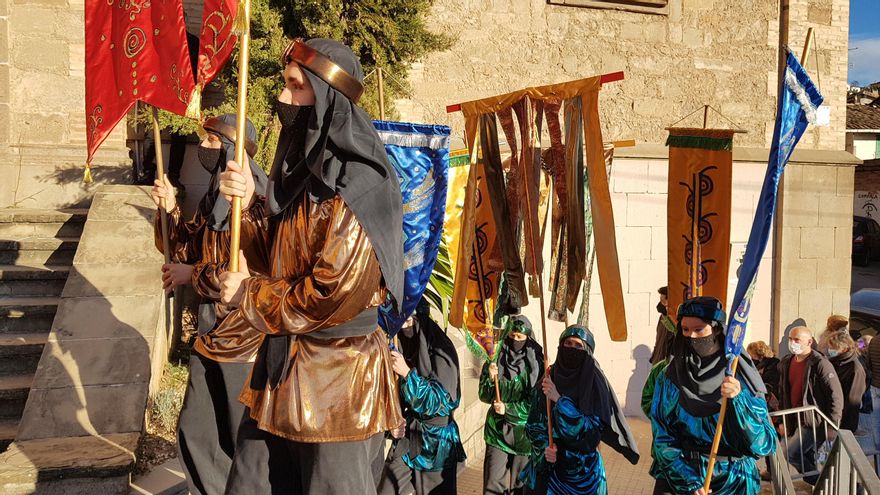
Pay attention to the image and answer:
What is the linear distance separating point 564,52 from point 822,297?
5.03 meters

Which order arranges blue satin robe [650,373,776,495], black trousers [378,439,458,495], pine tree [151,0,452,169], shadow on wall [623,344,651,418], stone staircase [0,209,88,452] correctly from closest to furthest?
blue satin robe [650,373,776,495]
black trousers [378,439,458,495]
stone staircase [0,209,88,452]
pine tree [151,0,452,169]
shadow on wall [623,344,651,418]

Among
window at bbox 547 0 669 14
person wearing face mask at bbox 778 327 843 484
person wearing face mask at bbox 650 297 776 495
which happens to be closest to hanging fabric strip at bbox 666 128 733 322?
person wearing face mask at bbox 650 297 776 495

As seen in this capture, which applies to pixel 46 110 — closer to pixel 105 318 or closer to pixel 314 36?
pixel 314 36

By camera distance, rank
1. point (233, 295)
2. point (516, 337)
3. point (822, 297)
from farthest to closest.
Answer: point (822, 297) < point (516, 337) < point (233, 295)

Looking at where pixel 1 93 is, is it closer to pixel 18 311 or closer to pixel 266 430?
pixel 18 311

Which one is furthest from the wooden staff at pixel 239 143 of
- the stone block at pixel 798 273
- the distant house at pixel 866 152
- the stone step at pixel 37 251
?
the distant house at pixel 866 152

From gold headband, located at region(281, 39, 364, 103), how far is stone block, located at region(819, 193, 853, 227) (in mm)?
10287

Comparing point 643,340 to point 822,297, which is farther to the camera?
point 822,297

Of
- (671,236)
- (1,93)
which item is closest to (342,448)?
(671,236)

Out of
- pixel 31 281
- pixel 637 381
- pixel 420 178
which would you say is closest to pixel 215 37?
pixel 420 178

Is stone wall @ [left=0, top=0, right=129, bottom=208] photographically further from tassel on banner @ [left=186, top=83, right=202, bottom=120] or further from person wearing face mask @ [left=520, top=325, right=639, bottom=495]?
person wearing face mask @ [left=520, top=325, right=639, bottom=495]

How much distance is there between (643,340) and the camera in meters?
10.7

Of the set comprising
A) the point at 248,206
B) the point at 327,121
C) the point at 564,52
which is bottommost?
the point at 248,206

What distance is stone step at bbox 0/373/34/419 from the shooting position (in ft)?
18.6
